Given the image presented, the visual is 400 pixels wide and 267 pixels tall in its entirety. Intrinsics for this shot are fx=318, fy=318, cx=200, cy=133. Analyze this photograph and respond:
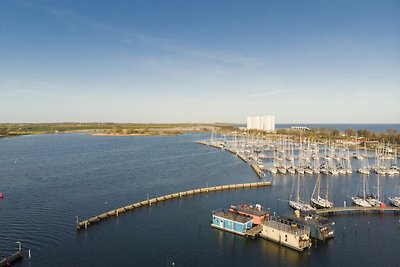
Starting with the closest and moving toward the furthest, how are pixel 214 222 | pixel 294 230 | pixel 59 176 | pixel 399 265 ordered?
pixel 399 265
pixel 294 230
pixel 214 222
pixel 59 176

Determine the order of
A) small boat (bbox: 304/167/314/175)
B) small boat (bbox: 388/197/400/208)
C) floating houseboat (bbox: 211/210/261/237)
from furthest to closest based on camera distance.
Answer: small boat (bbox: 304/167/314/175), small boat (bbox: 388/197/400/208), floating houseboat (bbox: 211/210/261/237)

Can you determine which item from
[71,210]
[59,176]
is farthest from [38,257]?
[59,176]

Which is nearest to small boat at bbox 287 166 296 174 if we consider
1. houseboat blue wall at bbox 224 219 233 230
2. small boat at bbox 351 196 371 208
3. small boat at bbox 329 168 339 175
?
small boat at bbox 329 168 339 175

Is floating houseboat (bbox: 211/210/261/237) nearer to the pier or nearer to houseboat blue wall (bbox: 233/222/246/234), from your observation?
houseboat blue wall (bbox: 233/222/246/234)

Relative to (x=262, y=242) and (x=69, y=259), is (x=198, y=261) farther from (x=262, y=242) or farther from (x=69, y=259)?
(x=69, y=259)

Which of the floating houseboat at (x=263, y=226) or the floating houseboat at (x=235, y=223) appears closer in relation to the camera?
the floating houseboat at (x=263, y=226)

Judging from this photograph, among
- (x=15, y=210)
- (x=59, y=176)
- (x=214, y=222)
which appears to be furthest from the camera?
(x=59, y=176)

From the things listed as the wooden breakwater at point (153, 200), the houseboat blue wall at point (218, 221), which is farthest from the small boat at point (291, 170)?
the houseboat blue wall at point (218, 221)

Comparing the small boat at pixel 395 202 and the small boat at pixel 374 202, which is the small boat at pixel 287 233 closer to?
the small boat at pixel 374 202

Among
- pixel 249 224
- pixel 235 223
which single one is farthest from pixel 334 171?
pixel 235 223
